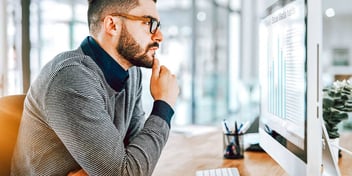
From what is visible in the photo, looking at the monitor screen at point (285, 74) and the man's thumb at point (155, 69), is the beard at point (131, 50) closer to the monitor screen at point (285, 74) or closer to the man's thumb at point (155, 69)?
the man's thumb at point (155, 69)

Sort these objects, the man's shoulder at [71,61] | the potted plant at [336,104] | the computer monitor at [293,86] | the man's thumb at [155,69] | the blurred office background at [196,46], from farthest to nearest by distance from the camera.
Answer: the blurred office background at [196,46], the potted plant at [336,104], the man's thumb at [155,69], the man's shoulder at [71,61], the computer monitor at [293,86]

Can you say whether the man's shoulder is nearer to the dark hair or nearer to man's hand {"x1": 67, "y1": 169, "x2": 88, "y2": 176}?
the dark hair

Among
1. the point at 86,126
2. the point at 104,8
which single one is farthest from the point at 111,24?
the point at 86,126

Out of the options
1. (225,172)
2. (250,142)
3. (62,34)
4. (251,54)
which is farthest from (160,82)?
(251,54)

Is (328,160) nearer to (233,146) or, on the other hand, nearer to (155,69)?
(233,146)

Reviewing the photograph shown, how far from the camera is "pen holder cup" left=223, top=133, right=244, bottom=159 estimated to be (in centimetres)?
188

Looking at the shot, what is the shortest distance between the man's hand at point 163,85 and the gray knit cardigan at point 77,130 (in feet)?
0.33

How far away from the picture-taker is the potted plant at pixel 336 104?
1.58 meters

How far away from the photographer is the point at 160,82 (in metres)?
1.40

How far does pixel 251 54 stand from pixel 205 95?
1.24 m

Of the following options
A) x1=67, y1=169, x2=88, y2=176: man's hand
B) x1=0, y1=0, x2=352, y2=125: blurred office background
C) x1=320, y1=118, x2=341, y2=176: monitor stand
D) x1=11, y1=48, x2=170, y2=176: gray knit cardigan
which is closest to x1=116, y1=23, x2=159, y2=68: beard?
x1=11, y1=48, x2=170, y2=176: gray knit cardigan

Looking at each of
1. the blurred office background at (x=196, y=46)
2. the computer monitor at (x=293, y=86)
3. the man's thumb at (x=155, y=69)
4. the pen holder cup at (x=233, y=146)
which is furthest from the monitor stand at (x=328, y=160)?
the blurred office background at (x=196, y=46)

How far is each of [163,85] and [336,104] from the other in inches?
26.6

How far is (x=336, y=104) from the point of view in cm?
162
